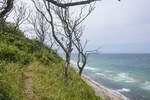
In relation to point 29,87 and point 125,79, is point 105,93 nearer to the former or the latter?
point 29,87

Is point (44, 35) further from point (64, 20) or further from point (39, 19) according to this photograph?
point (64, 20)

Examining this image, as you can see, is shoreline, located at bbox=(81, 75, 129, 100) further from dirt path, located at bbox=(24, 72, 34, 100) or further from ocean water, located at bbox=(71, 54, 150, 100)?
dirt path, located at bbox=(24, 72, 34, 100)

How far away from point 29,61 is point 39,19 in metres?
8.56

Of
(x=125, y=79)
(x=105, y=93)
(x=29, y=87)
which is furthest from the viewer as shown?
(x=125, y=79)

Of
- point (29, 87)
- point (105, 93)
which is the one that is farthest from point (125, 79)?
point (29, 87)

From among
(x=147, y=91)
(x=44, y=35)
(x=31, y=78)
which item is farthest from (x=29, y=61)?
(x=147, y=91)

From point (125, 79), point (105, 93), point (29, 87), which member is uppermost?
point (29, 87)

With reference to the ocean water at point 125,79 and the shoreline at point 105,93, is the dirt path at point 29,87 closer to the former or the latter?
the shoreline at point 105,93

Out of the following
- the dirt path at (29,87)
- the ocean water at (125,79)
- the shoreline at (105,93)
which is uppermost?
the dirt path at (29,87)

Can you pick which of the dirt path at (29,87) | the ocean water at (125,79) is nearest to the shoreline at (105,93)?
the ocean water at (125,79)

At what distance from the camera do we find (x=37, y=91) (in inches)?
196

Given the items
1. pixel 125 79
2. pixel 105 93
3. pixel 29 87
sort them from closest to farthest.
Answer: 1. pixel 29 87
2. pixel 105 93
3. pixel 125 79

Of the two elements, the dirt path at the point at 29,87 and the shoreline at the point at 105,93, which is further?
the shoreline at the point at 105,93

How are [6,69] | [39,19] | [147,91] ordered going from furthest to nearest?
[147,91], [39,19], [6,69]
